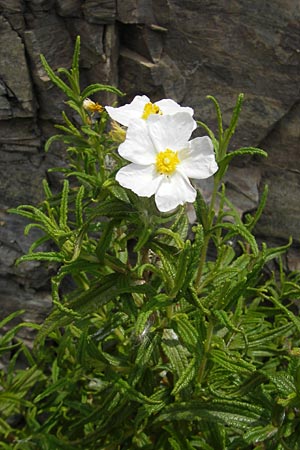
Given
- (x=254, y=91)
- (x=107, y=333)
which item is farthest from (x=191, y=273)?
(x=254, y=91)

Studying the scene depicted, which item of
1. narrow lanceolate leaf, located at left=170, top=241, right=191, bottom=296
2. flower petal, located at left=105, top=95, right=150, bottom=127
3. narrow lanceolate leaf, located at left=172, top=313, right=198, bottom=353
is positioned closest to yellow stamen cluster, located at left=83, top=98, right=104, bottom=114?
flower petal, located at left=105, top=95, right=150, bottom=127

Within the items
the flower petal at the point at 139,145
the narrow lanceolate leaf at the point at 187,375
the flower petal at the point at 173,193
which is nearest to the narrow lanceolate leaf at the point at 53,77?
the flower petal at the point at 139,145

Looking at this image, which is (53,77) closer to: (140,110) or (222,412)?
(140,110)

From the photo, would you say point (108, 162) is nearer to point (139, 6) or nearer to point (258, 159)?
point (139, 6)

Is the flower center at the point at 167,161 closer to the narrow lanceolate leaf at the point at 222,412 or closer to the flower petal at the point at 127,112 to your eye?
the flower petal at the point at 127,112

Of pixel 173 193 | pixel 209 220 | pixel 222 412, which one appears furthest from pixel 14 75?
pixel 222 412

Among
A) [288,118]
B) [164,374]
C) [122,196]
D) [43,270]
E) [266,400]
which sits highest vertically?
[122,196]
